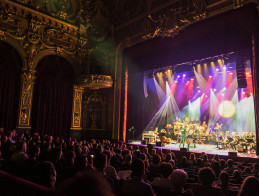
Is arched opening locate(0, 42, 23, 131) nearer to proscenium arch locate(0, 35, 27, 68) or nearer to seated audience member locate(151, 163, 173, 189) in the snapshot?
proscenium arch locate(0, 35, 27, 68)

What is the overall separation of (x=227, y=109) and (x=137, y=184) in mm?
16097

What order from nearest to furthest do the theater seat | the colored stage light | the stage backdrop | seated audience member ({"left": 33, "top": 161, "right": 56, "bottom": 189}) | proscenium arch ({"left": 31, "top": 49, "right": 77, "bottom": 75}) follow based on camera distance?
the theater seat → seated audience member ({"left": 33, "top": 161, "right": 56, "bottom": 189}) → the stage backdrop → proscenium arch ({"left": 31, "top": 49, "right": 77, "bottom": 75}) → the colored stage light

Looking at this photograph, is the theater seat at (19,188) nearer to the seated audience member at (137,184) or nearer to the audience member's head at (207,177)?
the seated audience member at (137,184)

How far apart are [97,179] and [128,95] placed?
513 inches

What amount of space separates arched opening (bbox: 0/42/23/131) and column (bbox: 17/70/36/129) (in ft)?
0.77

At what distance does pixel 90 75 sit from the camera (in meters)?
12.6

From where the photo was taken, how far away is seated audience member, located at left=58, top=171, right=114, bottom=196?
2.92 feet

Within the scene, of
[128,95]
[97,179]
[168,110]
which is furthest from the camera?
[168,110]

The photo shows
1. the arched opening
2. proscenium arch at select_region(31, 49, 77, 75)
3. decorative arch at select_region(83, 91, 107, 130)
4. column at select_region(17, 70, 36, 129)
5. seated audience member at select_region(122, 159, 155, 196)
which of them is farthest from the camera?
decorative arch at select_region(83, 91, 107, 130)

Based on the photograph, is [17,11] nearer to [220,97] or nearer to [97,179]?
[97,179]

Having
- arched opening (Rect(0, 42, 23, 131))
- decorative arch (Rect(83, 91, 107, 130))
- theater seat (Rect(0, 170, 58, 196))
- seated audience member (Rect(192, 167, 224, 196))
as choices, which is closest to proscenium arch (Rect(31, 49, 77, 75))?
arched opening (Rect(0, 42, 23, 131))

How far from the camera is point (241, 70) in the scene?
9.06 metres

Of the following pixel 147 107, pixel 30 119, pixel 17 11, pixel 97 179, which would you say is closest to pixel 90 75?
pixel 30 119

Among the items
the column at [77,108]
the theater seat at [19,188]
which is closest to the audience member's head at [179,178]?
the theater seat at [19,188]
